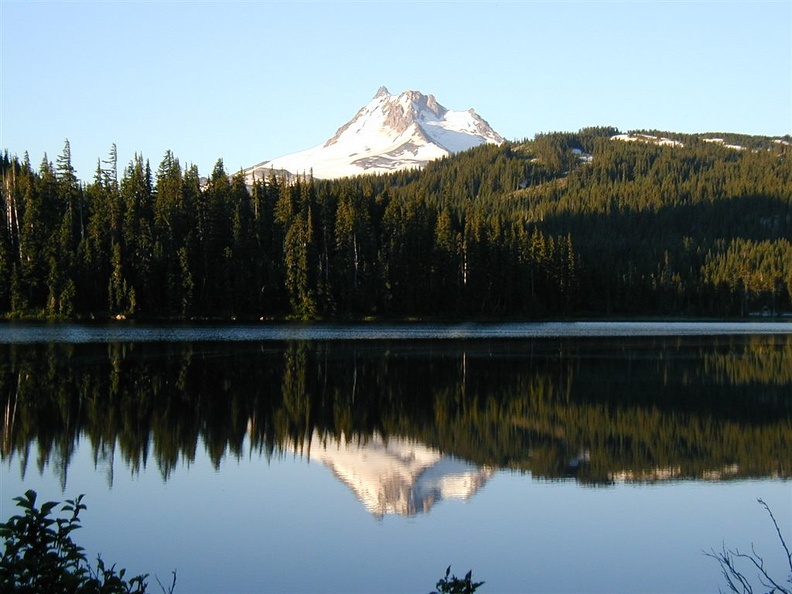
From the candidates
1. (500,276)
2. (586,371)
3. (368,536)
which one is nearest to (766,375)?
(586,371)

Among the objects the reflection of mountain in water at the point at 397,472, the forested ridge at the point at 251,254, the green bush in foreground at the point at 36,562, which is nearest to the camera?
the green bush in foreground at the point at 36,562

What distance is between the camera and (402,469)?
1981cm

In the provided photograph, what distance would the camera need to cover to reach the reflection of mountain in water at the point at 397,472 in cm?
1744

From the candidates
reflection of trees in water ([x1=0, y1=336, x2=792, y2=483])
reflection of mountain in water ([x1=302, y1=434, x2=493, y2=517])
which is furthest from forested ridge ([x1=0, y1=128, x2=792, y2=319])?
reflection of mountain in water ([x1=302, y1=434, x2=493, y2=517])

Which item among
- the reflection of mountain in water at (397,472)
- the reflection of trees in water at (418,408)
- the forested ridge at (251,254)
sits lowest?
the reflection of mountain in water at (397,472)

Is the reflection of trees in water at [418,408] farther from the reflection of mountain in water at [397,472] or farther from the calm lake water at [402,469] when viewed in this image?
the reflection of mountain in water at [397,472]

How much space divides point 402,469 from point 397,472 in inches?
16.0

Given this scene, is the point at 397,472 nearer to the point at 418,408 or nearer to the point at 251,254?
the point at 418,408

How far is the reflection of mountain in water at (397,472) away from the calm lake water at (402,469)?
72 mm

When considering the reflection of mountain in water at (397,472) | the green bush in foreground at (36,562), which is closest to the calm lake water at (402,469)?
the reflection of mountain in water at (397,472)


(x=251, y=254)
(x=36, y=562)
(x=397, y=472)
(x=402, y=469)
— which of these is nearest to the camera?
(x=36, y=562)

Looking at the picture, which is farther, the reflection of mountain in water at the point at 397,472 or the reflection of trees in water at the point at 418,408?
the reflection of trees in water at the point at 418,408

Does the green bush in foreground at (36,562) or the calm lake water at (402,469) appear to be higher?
the green bush in foreground at (36,562)

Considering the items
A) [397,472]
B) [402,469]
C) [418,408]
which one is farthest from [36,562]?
[418,408]
